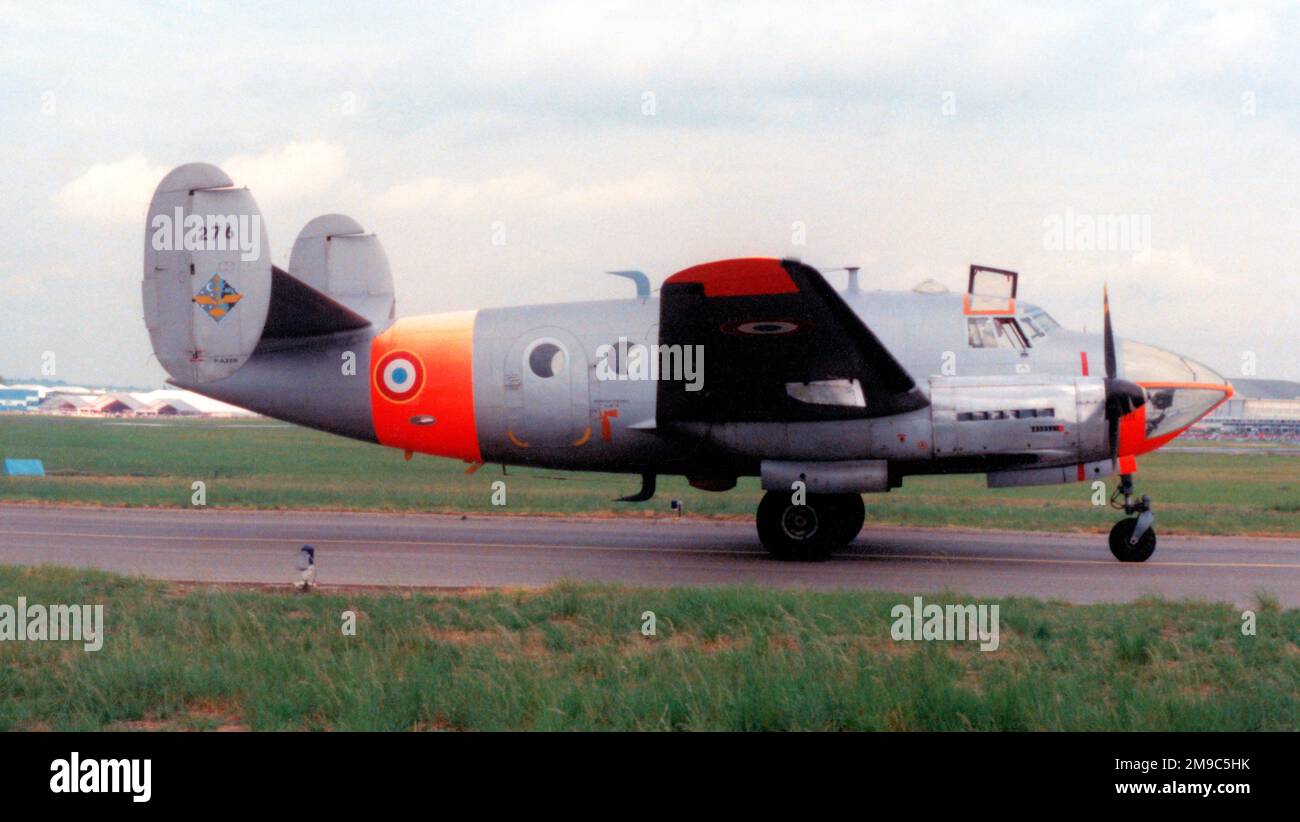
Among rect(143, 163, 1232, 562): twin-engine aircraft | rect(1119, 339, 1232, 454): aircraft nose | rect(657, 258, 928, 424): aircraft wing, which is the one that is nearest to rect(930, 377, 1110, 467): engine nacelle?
rect(143, 163, 1232, 562): twin-engine aircraft

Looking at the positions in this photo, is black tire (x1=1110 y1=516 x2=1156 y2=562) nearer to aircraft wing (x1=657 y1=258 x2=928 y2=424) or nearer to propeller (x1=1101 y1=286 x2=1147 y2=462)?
propeller (x1=1101 y1=286 x2=1147 y2=462)

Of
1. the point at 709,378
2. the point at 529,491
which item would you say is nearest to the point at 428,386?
the point at 709,378

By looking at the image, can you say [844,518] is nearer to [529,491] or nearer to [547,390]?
[547,390]

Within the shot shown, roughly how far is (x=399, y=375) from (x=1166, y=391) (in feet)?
39.1

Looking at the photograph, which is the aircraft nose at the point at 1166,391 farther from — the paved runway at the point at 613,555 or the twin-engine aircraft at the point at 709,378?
the paved runway at the point at 613,555

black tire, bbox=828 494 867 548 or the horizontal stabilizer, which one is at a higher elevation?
the horizontal stabilizer

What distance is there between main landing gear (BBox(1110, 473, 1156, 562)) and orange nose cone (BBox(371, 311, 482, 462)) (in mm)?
10037

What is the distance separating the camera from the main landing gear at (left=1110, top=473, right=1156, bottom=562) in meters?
16.8

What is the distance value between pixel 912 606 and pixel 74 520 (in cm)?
1770

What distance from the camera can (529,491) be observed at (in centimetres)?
3155

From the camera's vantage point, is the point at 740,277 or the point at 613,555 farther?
the point at 613,555
